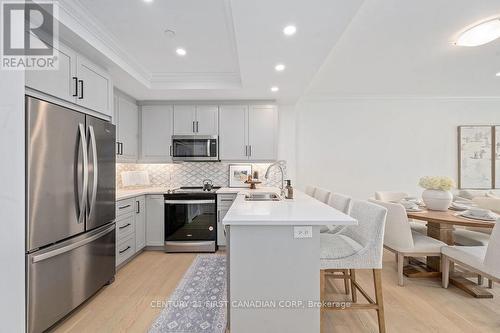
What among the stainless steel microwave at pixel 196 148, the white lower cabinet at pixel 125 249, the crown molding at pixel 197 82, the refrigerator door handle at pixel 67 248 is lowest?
the white lower cabinet at pixel 125 249

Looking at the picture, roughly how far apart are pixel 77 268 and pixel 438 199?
12.5 ft

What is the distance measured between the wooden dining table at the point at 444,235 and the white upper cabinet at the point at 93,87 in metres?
3.58

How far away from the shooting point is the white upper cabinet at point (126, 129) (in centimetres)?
330

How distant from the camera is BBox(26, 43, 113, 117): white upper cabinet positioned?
1.78 m

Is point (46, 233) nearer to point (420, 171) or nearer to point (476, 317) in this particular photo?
point (476, 317)

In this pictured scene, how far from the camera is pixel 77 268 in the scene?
1.98 metres

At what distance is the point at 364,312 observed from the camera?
2039mm

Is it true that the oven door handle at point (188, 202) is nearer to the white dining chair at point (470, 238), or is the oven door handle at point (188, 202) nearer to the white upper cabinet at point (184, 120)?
the white upper cabinet at point (184, 120)

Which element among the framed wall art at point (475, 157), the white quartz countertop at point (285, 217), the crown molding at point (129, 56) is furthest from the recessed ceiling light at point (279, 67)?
Answer: the framed wall art at point (475, 157)

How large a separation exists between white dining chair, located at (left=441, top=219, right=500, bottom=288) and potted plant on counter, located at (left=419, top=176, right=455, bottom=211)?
53cm

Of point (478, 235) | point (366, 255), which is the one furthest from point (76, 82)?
point (478, 235)

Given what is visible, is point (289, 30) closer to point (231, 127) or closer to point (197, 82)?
point (197, 82)

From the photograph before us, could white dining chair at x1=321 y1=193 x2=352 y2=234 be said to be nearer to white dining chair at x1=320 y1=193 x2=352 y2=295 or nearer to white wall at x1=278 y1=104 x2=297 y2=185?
white dining chair at x1=320 y1=193 x2=352 y2=295

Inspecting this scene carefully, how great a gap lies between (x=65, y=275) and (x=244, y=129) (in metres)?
2.92
